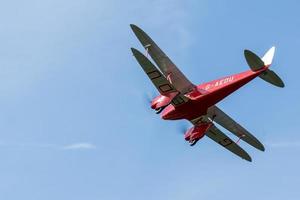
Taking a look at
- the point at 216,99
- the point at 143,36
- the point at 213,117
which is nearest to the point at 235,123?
the point at 213,117

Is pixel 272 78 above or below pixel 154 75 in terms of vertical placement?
below

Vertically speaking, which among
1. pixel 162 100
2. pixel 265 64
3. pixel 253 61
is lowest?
pixel 265 64

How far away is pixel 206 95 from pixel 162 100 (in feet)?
11.9

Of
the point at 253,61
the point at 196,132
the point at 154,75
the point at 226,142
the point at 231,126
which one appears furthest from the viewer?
the point at 226,142

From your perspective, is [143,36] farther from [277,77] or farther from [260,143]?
[260,143]

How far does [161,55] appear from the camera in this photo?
6781 cm

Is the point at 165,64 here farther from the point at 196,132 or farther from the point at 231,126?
the point at 231,126

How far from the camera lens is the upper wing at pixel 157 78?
6667 cm

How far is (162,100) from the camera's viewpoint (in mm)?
69875

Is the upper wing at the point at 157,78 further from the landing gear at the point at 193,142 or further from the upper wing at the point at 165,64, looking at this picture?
the landing gear at the point at 193,142

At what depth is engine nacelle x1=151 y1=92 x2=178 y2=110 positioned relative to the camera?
69000 mm

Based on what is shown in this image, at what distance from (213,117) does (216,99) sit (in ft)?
17.0

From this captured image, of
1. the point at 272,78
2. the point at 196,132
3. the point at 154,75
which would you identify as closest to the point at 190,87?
the point at 154,75

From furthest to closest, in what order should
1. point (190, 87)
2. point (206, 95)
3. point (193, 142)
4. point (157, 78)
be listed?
point (193, 142)
point (190, 87)
point (206, 95)
point (157, 78)
